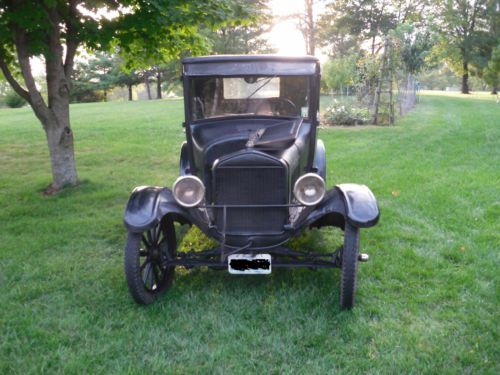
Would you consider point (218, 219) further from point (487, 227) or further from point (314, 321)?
point (487, 227)

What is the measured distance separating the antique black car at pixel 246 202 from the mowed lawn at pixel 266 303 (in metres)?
0.28

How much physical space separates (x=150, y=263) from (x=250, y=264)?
2.88 ft

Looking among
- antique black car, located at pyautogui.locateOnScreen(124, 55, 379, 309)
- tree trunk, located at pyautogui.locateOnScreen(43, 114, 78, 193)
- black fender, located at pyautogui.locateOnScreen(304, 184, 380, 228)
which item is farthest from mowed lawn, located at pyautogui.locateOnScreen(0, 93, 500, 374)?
black fender, located at pyautogui.locateOnScreen(304, 184, 380, 228)

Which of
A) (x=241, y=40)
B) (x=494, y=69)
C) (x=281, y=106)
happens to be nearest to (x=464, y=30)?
(x=494, y=69)

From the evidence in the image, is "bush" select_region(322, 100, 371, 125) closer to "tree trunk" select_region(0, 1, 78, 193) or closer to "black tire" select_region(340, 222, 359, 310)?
"tree trunk" select_region(0, 1, 78, 193)

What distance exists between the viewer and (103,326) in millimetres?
3299

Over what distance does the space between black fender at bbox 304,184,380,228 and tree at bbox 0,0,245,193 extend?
3.98 m

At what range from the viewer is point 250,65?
4.28 m

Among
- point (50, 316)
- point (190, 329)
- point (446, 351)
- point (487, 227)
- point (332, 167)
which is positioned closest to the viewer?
point (446, 351)

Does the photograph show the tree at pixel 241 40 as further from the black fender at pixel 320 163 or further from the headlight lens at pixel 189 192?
the headlight lens at pixel 189 192

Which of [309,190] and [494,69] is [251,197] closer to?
[309,190]

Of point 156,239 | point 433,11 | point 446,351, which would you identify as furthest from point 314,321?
point 433,11

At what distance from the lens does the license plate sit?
11.3ft

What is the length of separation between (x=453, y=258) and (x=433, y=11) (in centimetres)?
4004
